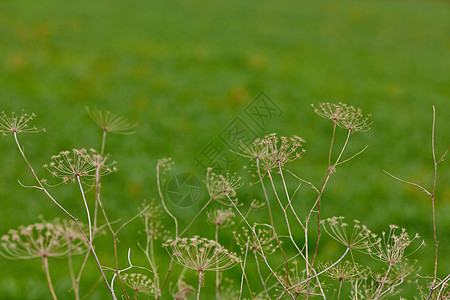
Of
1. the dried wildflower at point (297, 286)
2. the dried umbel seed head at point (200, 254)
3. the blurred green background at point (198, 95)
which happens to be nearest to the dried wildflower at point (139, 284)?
the dried umbel seed head at point (200, 254)

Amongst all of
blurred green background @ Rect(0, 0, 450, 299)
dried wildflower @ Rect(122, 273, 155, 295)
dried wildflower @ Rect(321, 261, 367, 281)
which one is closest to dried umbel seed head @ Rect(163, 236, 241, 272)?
dried wildflower @ Rect(122, 273, 155, 295)

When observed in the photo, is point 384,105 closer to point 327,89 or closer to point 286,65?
point 327,89

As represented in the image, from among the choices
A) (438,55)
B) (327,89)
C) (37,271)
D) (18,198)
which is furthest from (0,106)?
(438,55)

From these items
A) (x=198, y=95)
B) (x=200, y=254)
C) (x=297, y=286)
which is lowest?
(x=198, y=95)

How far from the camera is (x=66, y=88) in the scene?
403 inches

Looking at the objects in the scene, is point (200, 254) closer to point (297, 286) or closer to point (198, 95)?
point (297, 286)

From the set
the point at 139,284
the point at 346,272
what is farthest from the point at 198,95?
the point at 346,272

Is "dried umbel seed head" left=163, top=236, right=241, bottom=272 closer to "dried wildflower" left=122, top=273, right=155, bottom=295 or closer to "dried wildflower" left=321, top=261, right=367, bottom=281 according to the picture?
"dried wildflower" left=122, top=273, right=155, bottom=295

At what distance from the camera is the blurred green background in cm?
608

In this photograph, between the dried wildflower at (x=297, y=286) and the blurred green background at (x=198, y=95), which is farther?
the blurred green background at (x=198, y=95)

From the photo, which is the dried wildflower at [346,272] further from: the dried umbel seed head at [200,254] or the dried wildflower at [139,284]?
the dried wildflower at [139,284]

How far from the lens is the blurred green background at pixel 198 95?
6.08 metres

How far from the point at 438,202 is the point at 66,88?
7.52 metres

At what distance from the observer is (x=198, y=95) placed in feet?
34.0
